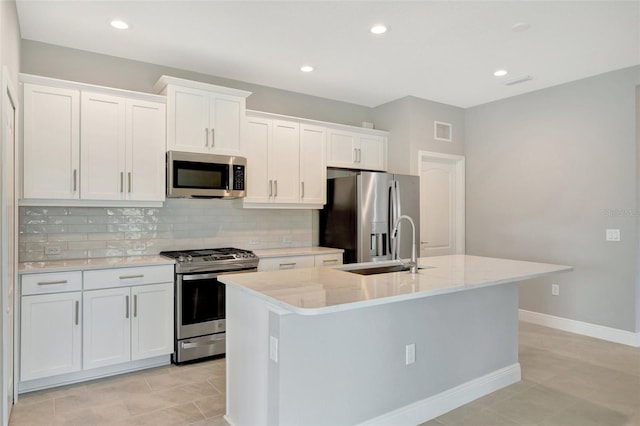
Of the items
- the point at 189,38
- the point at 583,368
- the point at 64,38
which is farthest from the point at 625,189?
the point at 64,38

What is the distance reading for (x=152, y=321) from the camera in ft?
11.1

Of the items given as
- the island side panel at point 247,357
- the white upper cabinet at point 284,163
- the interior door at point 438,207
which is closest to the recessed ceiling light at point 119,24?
the white upper cabinet at point 284,163

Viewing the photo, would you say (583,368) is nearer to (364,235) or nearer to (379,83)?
(364,235)

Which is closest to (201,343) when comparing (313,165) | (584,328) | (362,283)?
(362,283)

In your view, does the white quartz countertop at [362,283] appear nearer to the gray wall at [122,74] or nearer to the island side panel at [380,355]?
the island side panel at [380,355]

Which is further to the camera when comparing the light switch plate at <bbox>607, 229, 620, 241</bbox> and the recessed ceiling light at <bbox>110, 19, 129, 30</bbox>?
the light switch plate at <bbox>607, 229, 620, 241</bbox>

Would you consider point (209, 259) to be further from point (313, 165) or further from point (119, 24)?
point (119, 24)

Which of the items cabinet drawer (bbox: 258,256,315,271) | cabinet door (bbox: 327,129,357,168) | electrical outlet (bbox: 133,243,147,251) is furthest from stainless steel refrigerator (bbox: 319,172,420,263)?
electrical outlet (bbox: 133,243,147,251)

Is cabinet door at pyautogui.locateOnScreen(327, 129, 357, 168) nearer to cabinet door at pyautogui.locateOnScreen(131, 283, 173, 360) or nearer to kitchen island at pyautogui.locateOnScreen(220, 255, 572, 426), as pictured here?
kitchen island at pyautogui.locateOnScreen(220, 255, 572, 426)

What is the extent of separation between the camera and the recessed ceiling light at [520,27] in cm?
308

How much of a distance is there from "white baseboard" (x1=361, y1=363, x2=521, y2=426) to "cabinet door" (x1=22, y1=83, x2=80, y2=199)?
9.38ft

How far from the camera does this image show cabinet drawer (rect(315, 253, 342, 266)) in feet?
14.2

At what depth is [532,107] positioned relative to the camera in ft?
15.8

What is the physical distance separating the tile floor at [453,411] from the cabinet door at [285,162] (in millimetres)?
1825
